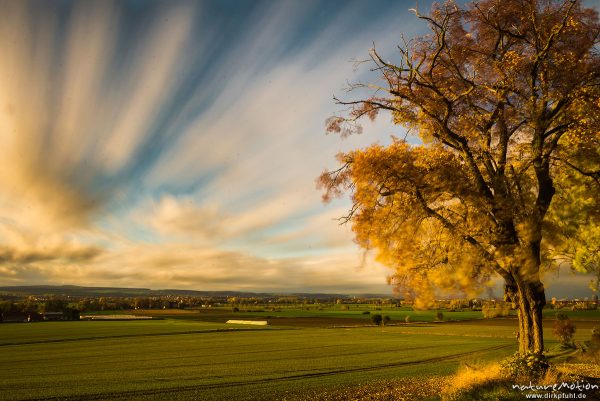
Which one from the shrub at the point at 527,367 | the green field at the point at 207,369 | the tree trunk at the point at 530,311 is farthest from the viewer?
the green field at the point at 207,369

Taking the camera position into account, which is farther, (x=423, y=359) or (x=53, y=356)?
(x=53, y=356)

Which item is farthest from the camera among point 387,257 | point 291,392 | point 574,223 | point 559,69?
point 291,392

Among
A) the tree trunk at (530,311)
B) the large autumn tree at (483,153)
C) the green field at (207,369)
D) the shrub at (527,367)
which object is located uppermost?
the large autumn tree at (483,153)

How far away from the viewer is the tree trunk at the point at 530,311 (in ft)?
53.6

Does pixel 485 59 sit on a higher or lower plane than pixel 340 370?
higher

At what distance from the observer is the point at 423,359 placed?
38.1m

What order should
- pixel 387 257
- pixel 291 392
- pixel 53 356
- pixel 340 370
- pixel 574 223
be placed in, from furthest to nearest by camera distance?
pixel 53 356, pixel 340 370, pixel 291 392, pixel 574 223, pixel 387 257

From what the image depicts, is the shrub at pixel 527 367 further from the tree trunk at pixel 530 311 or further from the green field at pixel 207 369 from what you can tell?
the green field at pixel 207 369

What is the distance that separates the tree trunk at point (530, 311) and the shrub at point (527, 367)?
1730mm

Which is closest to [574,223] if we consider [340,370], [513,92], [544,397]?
[513,92]

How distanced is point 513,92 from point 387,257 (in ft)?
26.7

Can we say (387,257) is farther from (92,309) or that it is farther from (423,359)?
(92,309)

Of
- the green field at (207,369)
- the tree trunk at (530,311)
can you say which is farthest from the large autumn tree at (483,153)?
the green field at (207,369)

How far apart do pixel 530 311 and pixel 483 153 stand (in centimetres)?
636
